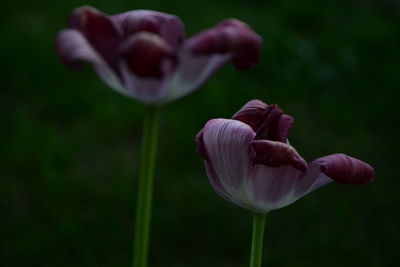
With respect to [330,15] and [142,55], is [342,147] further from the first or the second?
[142,55]

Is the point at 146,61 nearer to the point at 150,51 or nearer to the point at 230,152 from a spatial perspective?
the point at 150,51

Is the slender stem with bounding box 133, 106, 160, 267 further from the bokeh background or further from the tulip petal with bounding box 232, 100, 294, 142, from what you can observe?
the bokeh background

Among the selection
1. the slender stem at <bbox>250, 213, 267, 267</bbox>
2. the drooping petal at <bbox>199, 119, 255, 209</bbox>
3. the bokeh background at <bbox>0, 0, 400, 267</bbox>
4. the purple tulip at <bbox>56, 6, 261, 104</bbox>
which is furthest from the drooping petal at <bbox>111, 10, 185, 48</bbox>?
the bokeh background at <bbox>0, 0, 400, 267</bbox>

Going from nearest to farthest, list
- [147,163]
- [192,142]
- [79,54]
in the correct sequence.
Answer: [79,54] < [147,163] < [192,142]

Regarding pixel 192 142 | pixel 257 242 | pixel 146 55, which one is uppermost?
pixel 146 55

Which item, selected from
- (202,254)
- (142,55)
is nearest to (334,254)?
(202,254)

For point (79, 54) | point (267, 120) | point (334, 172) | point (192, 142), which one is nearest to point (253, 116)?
point (267, 120)

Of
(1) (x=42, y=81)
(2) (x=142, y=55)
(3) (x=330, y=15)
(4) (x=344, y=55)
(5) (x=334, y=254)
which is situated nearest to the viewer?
(2) (x=142, y=55)
